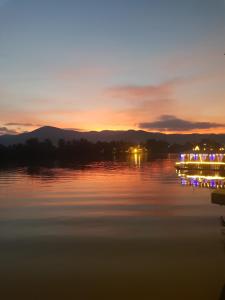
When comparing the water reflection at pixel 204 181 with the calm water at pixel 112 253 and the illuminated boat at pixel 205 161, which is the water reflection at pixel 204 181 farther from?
the calm water at pixel 112 253

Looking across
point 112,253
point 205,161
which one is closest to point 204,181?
point 205,161

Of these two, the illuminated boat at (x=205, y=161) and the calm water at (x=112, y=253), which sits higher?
the illuminated boat at (x=205, y=161)

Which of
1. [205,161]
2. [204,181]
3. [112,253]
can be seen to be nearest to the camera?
[112,253]

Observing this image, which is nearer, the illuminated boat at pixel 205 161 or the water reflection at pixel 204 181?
the water reflection at pixel 204 181

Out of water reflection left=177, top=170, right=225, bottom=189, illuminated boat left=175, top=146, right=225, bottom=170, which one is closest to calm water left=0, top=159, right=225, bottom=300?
water reflection left=177, top=170, right=225, bottom=189

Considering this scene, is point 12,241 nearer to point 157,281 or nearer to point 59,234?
point 59,234

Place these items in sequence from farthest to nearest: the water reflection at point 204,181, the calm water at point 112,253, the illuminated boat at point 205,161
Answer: the illuminated boat at point 205,161 → the water reflection at point 204,181 → the calm water at point 112,253

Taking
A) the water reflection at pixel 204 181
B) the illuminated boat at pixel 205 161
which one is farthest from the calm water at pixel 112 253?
the illuminated boat at pixel 205 161

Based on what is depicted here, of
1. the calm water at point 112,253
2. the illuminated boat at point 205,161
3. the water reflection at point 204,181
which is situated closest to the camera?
the calm water at point 112,253

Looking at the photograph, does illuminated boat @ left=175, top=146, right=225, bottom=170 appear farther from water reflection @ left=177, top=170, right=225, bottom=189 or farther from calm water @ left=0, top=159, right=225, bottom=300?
calm water @ left=0, top=159, right=225, bottom=300

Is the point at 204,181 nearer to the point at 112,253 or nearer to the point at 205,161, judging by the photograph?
the point at 205,161

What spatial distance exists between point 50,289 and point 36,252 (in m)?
4.11

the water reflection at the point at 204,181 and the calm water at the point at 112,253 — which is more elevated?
the water reflection at the point at 204,181

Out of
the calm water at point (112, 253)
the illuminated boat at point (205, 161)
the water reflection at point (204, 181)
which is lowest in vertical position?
the calm water at point (112, 253)
